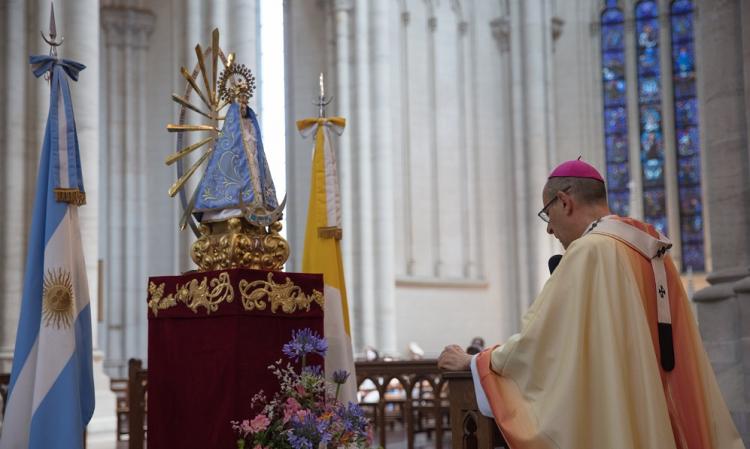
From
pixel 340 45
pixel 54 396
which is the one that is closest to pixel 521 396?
pixel 54 396

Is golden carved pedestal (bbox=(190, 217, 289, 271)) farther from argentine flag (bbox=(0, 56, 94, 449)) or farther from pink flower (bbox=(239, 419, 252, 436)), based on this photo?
pink flower (bbox=(239, 419, 252, 436))

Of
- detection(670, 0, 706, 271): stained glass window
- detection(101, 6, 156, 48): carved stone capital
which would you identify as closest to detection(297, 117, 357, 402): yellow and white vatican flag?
detection(101, 6, 156, 48): carved stone capital

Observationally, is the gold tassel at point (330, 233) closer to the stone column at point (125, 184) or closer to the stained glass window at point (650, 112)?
the stone column at point (125, 184)

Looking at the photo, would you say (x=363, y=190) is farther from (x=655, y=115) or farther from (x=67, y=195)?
(x=67, y=195)

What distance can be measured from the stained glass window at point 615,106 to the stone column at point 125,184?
31.1ft

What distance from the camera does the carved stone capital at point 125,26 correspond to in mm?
16516

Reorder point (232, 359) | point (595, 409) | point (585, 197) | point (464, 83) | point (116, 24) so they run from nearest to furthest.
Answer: point (595, 409) → point (585, 197) → point (232, 359) → point (116, 24) → point (464, 83)

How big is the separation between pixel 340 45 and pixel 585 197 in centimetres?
1331

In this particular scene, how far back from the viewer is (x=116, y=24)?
16.5 m

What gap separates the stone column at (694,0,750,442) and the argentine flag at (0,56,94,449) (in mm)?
3683

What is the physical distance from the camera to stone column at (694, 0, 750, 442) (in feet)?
20.3

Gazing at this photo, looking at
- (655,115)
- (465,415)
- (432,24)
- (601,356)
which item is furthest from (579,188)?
(655,115)

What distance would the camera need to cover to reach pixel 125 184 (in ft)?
53.2

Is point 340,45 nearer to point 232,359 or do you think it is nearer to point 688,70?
point 688,70
